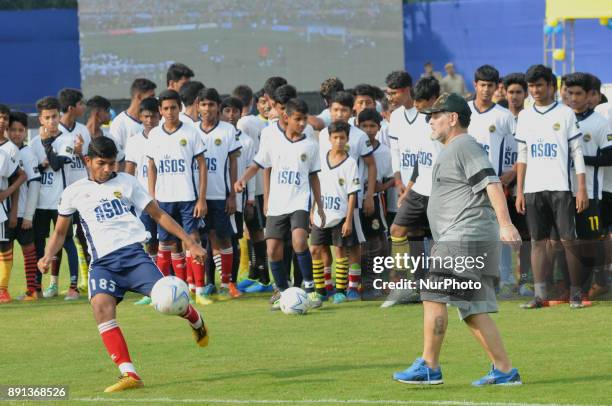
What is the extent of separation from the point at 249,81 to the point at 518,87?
26.0 metres

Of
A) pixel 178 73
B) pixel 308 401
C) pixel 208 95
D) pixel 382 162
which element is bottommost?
pixel 308 401

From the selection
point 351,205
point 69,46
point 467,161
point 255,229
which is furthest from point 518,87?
point 69,46

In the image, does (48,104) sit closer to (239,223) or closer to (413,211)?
(239,223)

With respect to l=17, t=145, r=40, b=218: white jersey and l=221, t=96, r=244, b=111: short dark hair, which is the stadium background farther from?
l=17, t=145, r=40, b=218: white jersey

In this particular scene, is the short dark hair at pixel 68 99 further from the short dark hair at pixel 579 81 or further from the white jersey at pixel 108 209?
the short dark hair at pixel 579 81

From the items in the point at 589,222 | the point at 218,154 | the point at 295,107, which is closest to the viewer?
the point at 589,222

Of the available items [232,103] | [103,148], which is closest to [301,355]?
[103,148]

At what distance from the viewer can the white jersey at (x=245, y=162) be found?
1427cm

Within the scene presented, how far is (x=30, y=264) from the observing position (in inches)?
546

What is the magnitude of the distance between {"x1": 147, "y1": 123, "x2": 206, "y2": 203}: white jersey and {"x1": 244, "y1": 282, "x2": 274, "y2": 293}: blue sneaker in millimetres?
1698

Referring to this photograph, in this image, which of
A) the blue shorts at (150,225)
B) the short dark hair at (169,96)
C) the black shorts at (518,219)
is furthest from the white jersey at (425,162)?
the blue shorts at (150,225)

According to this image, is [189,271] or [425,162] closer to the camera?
[425,162]

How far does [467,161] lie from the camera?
7984mm

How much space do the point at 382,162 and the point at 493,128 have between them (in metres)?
1.52
